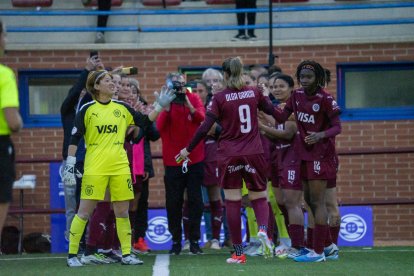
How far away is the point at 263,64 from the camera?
15875mm

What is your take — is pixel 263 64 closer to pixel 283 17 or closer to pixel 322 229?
pixel 283 17

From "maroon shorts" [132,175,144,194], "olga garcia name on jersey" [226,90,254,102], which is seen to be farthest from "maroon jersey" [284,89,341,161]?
"maroon shorts" [132,175,144,194]

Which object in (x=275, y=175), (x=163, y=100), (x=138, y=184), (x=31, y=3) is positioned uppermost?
(x=31, y=3)

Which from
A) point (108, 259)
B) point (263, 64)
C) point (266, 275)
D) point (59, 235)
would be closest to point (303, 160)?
point (266, 275)

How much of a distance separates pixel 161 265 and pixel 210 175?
270 centimetres

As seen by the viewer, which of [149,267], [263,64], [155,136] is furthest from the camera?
[263,64]

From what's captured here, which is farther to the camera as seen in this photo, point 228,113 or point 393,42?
point 393,42

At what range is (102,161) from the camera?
406 inches

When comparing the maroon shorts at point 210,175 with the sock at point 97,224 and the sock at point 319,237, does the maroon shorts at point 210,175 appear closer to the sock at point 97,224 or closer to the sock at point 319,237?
the sock at point 97,224

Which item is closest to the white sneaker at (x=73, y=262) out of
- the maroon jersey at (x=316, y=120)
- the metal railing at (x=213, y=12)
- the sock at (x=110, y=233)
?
the sock at (x=110, y=233)

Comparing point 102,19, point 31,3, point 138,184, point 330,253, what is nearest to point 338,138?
point 102,19

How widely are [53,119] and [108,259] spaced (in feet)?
18.1

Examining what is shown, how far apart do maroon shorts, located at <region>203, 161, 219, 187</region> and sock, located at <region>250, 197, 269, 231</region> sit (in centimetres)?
218

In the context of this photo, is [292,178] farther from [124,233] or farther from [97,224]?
[97,224]
